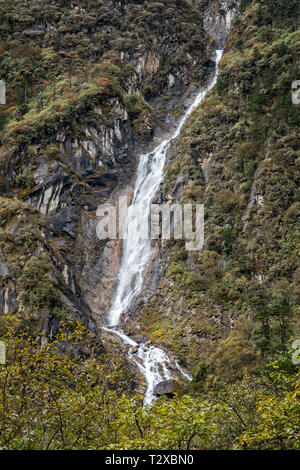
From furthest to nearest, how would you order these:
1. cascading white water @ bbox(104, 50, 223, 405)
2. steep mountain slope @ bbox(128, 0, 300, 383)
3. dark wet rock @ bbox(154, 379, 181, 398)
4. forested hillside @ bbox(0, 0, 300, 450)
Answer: cascading white water @ bbox(104, 50, 223, 405) → steep mountain slope @ bbox(128, 0, 300, 383) → dark wet rock @ bbox(154, 379, 181, 398) → forested hillside @ bbox(0, 0, 300, 450)

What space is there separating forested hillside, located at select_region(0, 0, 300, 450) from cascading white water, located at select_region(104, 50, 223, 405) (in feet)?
4.10

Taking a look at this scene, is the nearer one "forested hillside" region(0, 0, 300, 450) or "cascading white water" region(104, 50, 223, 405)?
"forested hillside" region(0, 0, 300, 450)

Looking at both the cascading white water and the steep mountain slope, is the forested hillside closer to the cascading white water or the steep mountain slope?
the steep mountain slope

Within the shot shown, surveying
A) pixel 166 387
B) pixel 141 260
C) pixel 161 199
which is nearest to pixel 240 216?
pixel 161 199

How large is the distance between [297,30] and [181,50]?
126 feet

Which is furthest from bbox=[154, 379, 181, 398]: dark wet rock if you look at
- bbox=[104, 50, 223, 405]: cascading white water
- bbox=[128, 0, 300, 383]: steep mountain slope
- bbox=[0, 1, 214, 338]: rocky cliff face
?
bbox=[0, 1, 214, 338]: rocky cliff face

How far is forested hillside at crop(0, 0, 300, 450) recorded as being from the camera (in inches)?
401

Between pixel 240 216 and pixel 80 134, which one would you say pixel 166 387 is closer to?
pixel 240 216

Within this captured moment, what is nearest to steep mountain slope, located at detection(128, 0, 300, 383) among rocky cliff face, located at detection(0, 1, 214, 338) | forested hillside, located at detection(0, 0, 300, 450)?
forested hillside, located at detection(0, 0, 300, 450)

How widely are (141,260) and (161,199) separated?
9119 millimetres

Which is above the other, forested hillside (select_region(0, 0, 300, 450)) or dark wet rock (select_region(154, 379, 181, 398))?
forested hillside (select_region(0, 0, 300, 450))

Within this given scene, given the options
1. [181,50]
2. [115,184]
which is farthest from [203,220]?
[181,50]

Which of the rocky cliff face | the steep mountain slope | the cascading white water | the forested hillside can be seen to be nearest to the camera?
the forested hillside
